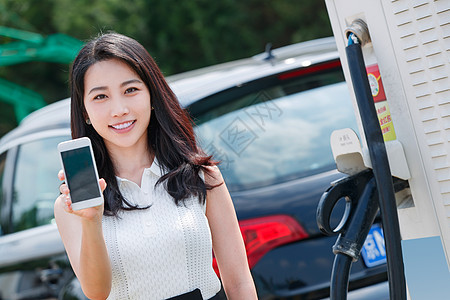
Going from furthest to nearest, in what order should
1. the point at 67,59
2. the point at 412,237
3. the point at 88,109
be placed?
the point at 67,59 < the point at 88,109 < the point at 412,237

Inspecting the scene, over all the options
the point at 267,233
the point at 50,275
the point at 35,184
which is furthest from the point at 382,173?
the point at 35,184

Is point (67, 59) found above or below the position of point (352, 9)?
above

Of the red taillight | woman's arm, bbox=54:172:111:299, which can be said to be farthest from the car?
woman's arm, bbox=54:172:111:299

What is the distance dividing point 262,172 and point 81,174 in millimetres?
1502

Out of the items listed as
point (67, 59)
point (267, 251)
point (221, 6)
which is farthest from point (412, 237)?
point (221, 6)

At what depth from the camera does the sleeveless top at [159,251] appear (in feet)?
6.63

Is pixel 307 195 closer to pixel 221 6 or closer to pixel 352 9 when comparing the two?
pixel 352 9

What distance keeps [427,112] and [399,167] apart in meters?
0.15

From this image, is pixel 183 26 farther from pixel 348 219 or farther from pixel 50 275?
pixel 348 219

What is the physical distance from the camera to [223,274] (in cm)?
218

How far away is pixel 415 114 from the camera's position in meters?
1.67

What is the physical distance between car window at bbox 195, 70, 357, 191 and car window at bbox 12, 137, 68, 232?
109cm

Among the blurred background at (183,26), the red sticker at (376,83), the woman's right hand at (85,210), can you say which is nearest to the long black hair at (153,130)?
the woman's right hand at (85,210)

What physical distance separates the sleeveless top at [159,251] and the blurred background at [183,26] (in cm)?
1376
